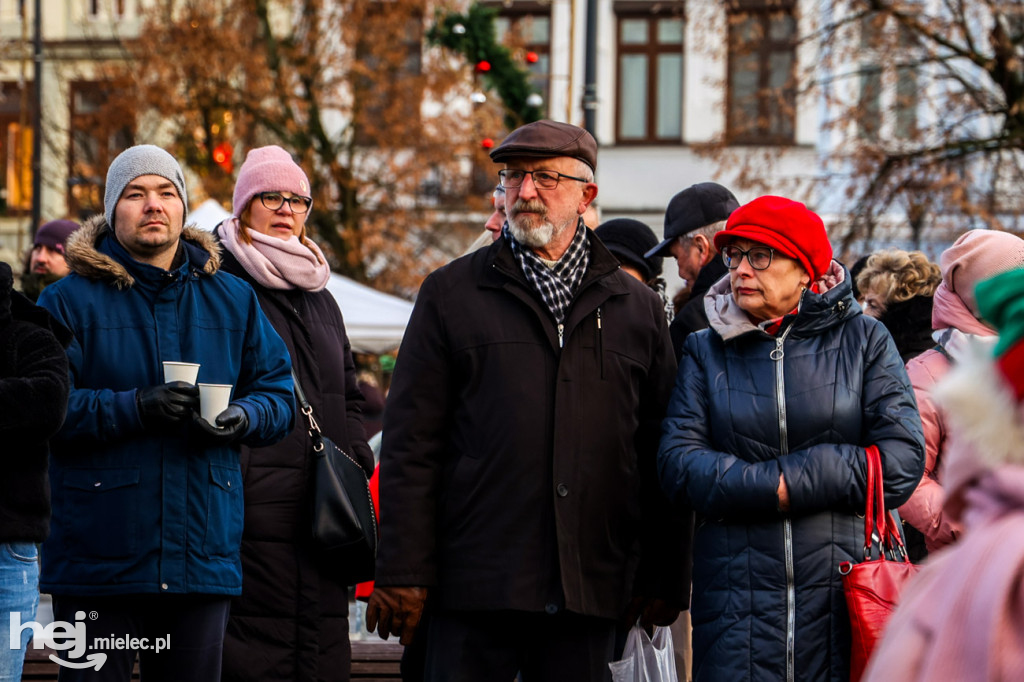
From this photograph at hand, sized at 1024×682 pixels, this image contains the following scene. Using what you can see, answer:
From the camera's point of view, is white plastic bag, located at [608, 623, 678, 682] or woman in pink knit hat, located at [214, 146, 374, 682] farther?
woman in pink knit hat, located at [214, 146, 374, 682]

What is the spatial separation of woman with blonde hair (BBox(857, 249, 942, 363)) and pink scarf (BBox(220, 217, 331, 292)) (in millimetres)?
2459

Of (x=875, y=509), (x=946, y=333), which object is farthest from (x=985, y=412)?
(x=946, y=333)

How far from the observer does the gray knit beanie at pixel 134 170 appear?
524 cm

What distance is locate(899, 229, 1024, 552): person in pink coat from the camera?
546 centimetres

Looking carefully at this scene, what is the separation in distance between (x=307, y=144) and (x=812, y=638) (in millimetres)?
22139

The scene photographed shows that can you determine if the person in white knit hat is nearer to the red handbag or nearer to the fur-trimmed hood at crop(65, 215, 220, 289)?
the fur-trimmed hood at crop(65, 215, 220, 289)

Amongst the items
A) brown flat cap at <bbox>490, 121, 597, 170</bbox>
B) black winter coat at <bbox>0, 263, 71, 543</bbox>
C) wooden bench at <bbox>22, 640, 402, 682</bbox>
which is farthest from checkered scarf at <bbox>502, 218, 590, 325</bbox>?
wooden bench at <bbox>22, 640, 402, 682</bbox>

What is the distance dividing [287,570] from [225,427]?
3.02 feet

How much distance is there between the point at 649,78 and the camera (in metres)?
29.9

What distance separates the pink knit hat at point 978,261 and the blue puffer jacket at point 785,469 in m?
0.97

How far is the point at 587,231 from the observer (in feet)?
16.3

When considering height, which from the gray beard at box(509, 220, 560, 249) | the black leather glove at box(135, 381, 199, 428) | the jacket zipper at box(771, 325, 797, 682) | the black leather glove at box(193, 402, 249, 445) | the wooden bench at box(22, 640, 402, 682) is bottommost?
the wooden bench at box(22, 640, 402, 682)

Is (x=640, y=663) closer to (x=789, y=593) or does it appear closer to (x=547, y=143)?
(x=789, y=593)

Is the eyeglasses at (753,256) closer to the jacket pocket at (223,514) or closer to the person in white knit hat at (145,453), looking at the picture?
the person in white knit hat at (145,453)
